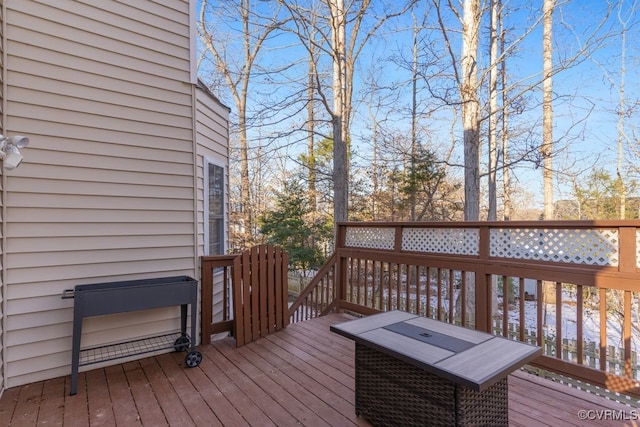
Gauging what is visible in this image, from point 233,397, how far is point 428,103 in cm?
804

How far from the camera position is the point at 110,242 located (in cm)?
292

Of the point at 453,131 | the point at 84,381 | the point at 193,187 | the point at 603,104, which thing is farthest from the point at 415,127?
the point at 84,381

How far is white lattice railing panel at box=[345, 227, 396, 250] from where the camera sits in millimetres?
3652

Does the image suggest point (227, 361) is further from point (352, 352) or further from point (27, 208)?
point (27, 208)

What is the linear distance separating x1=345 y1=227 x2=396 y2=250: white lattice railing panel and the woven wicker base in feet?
5.98

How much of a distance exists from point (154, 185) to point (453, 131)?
33.4 ft

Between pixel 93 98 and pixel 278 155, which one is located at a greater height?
pixel 278 155

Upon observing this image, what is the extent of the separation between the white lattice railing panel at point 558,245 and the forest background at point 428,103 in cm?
425

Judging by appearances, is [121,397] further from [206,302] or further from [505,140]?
[505,140]

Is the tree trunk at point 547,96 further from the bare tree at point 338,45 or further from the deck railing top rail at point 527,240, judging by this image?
the deck railing top rail at point 527,240

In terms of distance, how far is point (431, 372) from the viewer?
1492 millimetres

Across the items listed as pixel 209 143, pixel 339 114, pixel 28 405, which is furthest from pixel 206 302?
pixel 339 114

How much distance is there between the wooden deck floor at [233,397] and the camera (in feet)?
6.65

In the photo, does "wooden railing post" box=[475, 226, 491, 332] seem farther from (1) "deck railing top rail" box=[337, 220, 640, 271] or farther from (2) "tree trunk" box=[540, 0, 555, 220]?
(2) "tree trunk" box=[540, 0, 555, 220]
